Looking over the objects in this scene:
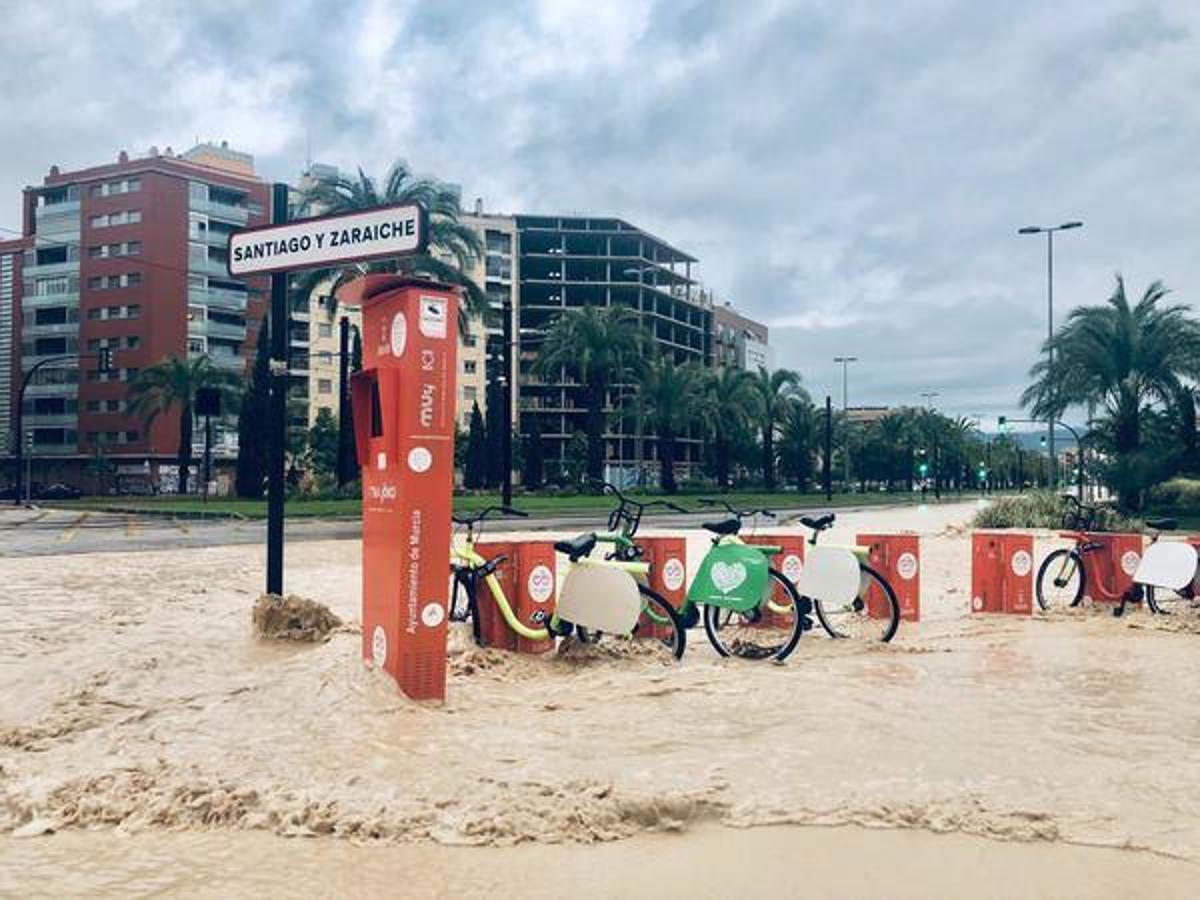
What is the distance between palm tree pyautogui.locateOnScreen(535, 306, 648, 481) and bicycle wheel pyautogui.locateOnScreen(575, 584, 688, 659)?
148 feet

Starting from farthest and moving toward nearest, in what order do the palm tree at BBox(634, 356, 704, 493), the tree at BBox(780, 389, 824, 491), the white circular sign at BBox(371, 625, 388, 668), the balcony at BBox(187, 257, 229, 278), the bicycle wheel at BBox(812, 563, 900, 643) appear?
the balcony at BBox(187, 257, 229, 278) → the tree at BBox(780, 389, 824, 491) → the palm tree at BBox(634, 356, 704, 493) → the bicycle wheel at BBox(812, 563, 900, 643) → the white circular sign at BBox(371, 625, 388, 668)

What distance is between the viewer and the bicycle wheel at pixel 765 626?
8008 millimetres

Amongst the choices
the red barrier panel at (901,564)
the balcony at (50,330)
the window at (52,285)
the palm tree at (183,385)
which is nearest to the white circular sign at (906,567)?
the red barrier panel at (901,564)

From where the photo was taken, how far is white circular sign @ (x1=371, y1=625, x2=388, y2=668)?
247 inches

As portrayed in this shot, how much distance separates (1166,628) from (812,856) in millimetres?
7011

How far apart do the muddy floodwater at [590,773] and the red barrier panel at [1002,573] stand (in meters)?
2.52

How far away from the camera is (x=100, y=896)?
376 cm

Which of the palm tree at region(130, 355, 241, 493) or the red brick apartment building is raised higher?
the red brick apartment building

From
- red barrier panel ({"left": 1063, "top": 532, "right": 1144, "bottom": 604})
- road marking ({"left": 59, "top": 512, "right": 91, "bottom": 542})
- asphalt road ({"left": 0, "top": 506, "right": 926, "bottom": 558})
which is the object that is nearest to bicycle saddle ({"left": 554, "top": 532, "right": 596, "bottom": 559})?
red barrier panel ({"left": 1063, "top": 532, "right": 1144, "bottom": 604})

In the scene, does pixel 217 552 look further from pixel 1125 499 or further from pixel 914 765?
pixel 1125 499

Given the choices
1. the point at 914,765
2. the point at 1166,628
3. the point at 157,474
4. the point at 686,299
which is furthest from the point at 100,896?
the point at 686,299

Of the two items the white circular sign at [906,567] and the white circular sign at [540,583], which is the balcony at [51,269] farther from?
the white circular sign at [540,583]

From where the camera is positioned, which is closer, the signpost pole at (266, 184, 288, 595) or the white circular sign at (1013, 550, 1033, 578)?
the signpost pole at (266, 184, 288, 595)

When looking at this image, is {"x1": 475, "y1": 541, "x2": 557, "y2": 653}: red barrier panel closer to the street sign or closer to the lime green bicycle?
the lime green bicycle
